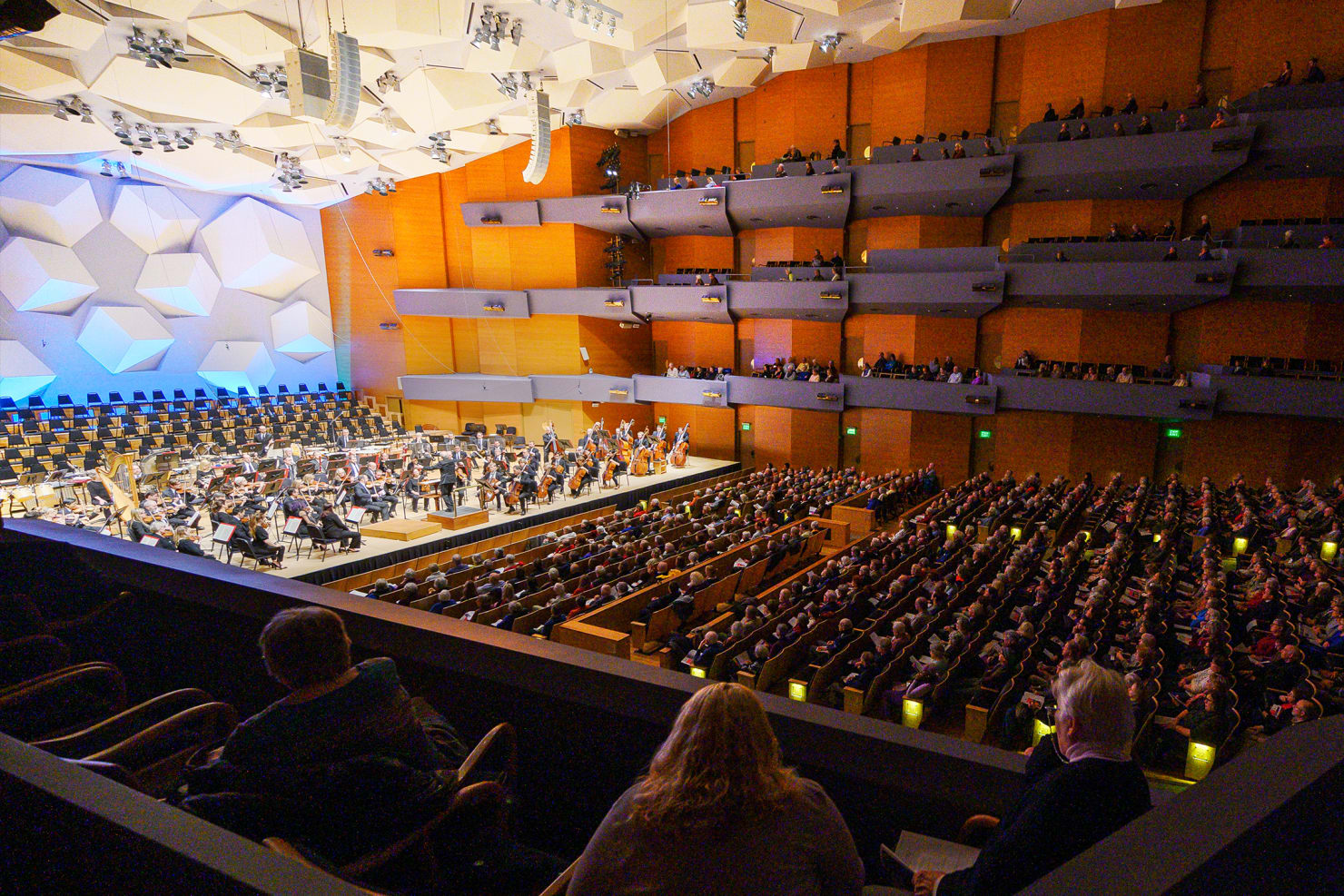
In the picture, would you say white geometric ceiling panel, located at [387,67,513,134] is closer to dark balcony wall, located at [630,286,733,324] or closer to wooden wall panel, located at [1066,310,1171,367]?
dark balcony wall, located at [630,286,733,324]

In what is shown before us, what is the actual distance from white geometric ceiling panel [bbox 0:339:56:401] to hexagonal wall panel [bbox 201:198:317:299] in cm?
493

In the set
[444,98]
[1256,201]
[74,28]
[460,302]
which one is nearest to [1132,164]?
[1256,201]

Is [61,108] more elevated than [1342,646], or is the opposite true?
[61,108]

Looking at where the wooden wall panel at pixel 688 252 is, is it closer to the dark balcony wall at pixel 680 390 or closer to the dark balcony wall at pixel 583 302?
the dark balcony wall at pixel 583 302

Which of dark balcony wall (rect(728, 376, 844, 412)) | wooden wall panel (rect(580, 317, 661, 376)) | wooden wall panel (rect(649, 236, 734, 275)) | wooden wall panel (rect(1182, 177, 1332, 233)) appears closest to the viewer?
wooden wall panel (rect(1182, 177, 1332, 233))

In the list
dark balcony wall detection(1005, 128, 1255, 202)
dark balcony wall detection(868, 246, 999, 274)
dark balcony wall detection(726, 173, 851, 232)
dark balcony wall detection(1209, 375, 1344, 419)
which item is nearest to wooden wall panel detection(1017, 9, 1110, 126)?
dark balcony wall detection(1005, 128, 1255, 202)

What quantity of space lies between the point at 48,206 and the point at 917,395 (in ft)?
68.5

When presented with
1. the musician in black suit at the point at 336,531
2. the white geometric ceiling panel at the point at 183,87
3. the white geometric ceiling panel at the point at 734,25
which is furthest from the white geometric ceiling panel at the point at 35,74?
the white geometric ceiling panel at the point at 734,25

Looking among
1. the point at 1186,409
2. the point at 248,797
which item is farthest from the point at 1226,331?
the point at 248,797

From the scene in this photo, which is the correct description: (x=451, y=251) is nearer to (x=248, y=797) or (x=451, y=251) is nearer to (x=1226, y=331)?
(x=1226, y=331)

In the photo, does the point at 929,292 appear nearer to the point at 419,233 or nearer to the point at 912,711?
the point at 912,711

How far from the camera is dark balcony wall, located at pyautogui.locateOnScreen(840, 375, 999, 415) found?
14750 mm

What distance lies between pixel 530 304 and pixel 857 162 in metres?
9.68

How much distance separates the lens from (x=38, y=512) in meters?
11.6
